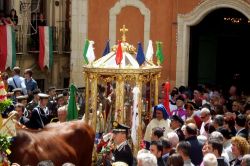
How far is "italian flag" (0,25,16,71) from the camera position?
20.2 meters

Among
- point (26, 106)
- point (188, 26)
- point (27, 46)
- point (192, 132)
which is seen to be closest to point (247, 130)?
point (192, 132)

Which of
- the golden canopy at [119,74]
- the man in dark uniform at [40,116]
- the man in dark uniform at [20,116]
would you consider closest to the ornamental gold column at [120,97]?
the golden canopy at [119,74]

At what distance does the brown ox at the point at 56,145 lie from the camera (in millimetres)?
9750

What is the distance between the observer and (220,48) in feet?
84.8

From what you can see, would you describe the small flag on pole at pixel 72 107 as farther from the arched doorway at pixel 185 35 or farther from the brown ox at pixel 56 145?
the arched doorway at pixel 185 35

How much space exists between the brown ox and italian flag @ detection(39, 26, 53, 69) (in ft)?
35.1

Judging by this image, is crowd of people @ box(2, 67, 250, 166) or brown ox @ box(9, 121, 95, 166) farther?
brown ox @ box(9, 121, 95, 166)

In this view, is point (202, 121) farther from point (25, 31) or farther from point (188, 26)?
point (25, 31)

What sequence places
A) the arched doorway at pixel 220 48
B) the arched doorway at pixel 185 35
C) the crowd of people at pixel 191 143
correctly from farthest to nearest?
1. the arched doorway at pixel 220 48
2. the arched doorway at pixel 185 35
3. the crowd of people at pixel 191 143

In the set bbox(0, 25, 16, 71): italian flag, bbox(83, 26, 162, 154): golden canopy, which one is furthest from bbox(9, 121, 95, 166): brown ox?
bbox(0, 25, 16, 71): italian flag

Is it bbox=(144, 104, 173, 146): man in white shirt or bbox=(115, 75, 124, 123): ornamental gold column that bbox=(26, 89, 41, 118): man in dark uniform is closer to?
bbox=(115, 75, 124, 123): ornamental gold column

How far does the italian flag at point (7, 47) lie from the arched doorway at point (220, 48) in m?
5.60

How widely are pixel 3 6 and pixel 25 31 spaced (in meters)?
1.51

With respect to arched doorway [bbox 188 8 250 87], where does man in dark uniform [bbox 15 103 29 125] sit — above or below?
below
